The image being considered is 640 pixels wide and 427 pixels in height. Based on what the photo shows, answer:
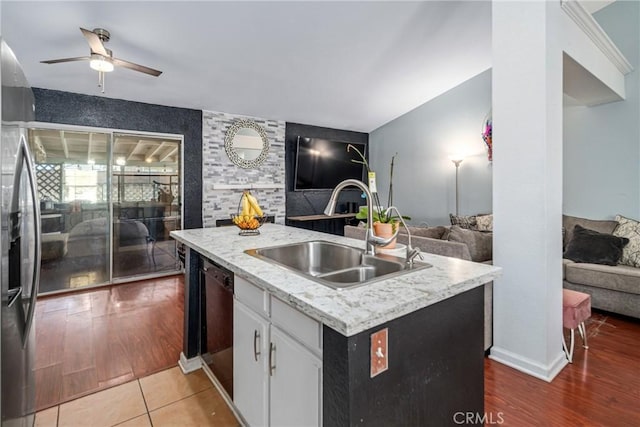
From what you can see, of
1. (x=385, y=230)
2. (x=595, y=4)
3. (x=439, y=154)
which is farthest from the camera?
(x=439, y=154)

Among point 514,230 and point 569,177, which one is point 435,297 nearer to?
point 514,230

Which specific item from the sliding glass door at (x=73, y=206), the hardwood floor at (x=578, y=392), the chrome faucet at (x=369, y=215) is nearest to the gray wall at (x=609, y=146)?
the hardwood floor at (x=578, y=392)

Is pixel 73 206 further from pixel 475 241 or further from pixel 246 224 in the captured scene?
pixel 475 241

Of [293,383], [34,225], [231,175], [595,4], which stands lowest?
[293,383]

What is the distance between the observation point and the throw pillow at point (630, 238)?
3.21 m

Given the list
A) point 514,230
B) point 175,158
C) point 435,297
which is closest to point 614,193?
point 514,230

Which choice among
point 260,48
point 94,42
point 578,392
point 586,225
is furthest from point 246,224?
point 586,225

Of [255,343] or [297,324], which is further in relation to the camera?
[255,343]

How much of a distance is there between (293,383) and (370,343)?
0.39 m

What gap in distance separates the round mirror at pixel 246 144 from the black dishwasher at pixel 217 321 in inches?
127

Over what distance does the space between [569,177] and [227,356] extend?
470 centimetres

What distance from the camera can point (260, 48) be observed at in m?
3.40

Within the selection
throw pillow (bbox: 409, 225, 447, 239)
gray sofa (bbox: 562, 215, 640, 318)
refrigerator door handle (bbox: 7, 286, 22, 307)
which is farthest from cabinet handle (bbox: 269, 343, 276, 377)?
gray sofa (bbox: 562, 215, 640, 318)

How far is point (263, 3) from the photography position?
2777 mm
